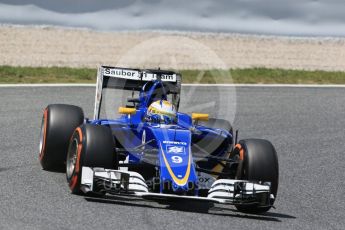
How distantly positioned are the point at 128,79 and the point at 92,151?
2.82 meters

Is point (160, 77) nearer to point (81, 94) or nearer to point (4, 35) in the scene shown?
point (81, 94)

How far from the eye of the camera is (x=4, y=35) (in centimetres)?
4116

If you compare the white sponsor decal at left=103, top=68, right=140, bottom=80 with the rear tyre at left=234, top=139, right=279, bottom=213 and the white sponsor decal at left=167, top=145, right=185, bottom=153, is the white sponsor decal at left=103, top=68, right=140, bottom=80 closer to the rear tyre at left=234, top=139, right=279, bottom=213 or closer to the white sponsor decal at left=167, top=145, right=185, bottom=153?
the white sponsor decal at left=167, top=145, right=185, bottom=153

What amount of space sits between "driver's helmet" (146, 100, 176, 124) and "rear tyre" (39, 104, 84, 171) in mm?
1022

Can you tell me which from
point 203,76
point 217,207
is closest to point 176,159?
point 217,207

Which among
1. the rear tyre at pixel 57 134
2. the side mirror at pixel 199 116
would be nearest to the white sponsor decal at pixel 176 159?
the side mirror at pixel 199 116

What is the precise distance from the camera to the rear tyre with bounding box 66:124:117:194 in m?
10.4

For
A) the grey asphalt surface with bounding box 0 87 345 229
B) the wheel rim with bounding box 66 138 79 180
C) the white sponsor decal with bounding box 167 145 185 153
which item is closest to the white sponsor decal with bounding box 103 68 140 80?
the grey asphalt surface with bounding box 0 87 345 229

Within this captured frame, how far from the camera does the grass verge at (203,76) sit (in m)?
24.3

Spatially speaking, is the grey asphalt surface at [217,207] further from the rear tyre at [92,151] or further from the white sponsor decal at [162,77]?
the white sponsor decal at [162,77]

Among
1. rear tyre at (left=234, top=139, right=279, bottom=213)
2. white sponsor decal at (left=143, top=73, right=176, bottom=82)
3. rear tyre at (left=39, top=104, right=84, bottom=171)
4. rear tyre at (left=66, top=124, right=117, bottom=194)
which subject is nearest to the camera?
rear tyre at (left=66, top=124, right=117, bottom=194)

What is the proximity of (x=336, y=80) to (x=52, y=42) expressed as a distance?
1547cm

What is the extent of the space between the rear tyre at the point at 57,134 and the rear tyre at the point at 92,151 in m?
1.38

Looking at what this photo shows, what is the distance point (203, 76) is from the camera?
86.2 feet
